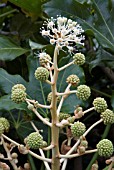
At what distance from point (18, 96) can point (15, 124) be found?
10.0 inches

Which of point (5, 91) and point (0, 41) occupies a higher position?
point (0, 41)

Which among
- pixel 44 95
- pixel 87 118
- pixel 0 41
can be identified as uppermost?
pixel 0 41

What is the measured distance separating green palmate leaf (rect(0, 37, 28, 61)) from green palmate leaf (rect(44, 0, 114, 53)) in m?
0.13

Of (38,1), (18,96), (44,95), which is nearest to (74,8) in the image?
(38,1)

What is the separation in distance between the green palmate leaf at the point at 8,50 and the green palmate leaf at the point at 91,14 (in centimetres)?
13

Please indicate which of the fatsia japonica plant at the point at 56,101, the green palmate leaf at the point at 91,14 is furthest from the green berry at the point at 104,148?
the green palmate leaf at the point at 91,14

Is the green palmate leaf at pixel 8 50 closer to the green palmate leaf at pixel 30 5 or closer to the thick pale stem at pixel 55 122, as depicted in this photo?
the green palmate leaf at pixel 30 5

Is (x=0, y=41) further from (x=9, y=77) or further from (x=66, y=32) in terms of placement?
(x=66, y=32)

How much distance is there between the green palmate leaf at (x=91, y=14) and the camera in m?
1.02

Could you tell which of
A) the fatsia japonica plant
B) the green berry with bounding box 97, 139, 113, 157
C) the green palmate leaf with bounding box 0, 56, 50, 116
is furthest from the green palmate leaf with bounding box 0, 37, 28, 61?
the green berry with bounding box 97, 139, 113, 157

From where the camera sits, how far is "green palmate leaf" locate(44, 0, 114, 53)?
102cm

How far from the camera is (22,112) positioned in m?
1.04

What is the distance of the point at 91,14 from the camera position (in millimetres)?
A: 1056

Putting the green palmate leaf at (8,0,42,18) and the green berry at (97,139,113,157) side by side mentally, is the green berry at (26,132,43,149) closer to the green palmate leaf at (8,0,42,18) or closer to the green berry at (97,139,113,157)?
the green berry at (97,139,113,157)
